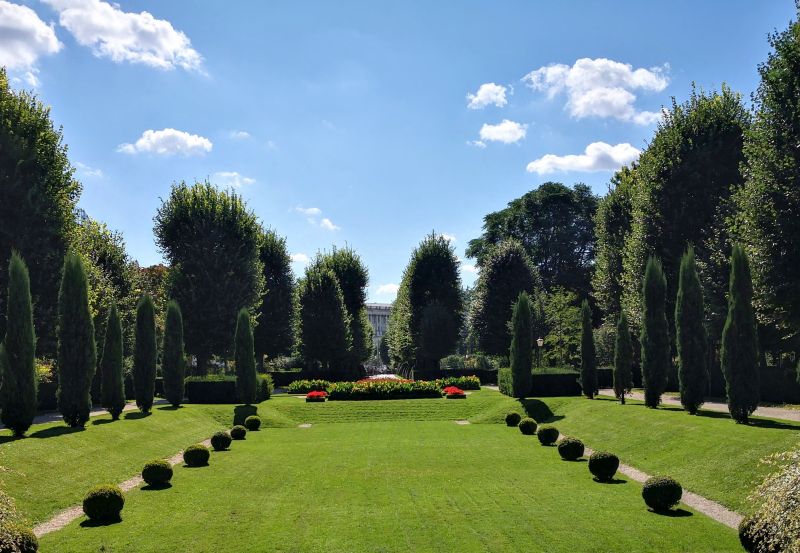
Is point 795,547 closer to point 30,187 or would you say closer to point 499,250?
point 30,187

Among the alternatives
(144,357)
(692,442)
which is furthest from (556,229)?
(692,442)

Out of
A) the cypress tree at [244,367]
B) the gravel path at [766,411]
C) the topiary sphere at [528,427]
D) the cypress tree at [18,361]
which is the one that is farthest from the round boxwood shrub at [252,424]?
the gravel path at [766,411]

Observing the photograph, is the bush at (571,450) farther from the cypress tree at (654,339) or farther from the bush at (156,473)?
the bush at (156,473)

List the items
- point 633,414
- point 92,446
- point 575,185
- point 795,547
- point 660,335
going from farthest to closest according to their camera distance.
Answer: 1. point 575,185
2. point 660,335
3. point 633,414
4. point 92,446
5. point 795,547

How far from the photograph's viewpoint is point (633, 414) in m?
30.1

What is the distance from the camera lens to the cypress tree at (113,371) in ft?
99.1

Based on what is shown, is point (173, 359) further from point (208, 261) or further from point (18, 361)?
point (18, 361)

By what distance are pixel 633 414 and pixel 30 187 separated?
33.9m

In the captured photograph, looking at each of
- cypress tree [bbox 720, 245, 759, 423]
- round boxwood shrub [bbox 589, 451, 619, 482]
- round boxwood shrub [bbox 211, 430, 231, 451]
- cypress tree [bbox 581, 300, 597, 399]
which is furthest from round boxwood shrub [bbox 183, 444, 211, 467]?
cypress tree [bbox 581, 300, 597, 399]

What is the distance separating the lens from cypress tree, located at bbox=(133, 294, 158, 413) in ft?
111

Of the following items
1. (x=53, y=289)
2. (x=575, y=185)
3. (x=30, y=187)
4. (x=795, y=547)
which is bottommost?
(x=795, y=547)

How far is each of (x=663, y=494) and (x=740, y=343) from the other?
40.2 ft

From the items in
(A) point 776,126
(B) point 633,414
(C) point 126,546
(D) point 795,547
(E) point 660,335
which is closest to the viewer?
(D) point 795,547

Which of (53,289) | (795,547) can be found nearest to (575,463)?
(795,547)
